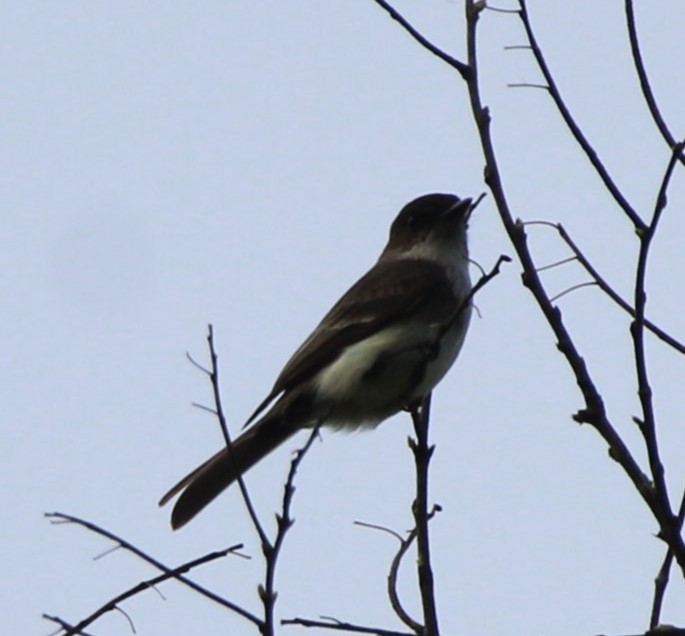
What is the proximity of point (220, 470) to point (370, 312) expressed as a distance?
1.27 m

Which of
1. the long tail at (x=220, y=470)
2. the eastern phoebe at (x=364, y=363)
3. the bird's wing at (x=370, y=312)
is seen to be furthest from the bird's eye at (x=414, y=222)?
the long tail at (x=220, y=470)

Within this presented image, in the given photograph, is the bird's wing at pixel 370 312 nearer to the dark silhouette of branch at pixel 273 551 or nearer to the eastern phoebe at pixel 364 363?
the eastern phoebe at pixel 364 363

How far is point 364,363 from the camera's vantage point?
22.6 ft

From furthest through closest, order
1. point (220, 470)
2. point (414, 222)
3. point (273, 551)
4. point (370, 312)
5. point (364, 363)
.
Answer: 1. point (414, 222)
2. point (370, 312)
3. point (364, 363)
4. point (220, 470)
5. point (273, 551)

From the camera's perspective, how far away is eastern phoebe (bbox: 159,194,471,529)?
666cm

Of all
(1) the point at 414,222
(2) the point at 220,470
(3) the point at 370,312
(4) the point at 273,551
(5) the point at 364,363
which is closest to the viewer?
(4) the point at 273,551

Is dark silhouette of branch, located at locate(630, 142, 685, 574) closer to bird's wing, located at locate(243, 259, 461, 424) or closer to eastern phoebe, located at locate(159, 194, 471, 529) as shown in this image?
eastern phoebe, located at locate(159, 194, 471, 529)

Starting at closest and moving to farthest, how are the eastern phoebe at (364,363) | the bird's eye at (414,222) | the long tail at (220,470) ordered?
the long tail at (220,470)
the eastern phoebe at (364,363)
the bird's eye at (414,222)

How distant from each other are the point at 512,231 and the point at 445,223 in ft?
14.6

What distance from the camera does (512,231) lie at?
11.5ft

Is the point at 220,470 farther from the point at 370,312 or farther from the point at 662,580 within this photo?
the point at 662,580

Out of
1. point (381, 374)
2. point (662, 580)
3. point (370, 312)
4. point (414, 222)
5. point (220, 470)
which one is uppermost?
point (414, 222)

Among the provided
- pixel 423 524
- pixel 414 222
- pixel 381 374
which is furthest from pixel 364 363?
pixel 423 524

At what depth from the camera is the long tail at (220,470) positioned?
646cm
